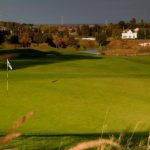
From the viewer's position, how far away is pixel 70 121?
56.9ft

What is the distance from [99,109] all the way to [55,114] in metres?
1.98

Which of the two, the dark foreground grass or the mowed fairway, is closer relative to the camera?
the dark foreground grass

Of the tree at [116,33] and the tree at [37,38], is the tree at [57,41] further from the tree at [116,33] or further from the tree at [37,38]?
the tree at [116,33]

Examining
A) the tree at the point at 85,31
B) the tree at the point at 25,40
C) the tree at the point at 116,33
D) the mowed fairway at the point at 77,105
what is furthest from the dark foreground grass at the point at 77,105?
the tree at the point at 85,31

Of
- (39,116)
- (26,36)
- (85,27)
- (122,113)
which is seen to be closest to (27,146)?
(39,116)

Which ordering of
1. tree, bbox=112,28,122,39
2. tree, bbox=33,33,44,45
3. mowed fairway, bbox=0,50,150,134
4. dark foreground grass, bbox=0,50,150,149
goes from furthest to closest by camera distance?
tree, bbox=112,28,122,39
tree, bbox=33,33,44,45
mowed fairway, bbox=0,50,150,134
dark foreground grass, bbox=0,50,150,149

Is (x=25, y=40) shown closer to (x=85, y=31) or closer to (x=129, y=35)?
(x=129, y=35)

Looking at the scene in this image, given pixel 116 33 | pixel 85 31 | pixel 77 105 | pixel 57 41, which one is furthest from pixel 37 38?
pixel 77 105

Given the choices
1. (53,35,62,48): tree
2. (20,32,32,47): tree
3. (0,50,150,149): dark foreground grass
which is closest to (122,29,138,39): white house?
(53,35,62,48): tree

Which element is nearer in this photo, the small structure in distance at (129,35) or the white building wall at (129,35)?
the small structure in distance at (129,35)

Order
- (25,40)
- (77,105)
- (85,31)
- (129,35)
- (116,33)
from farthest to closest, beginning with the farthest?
(85,31) < (116,33) < (129,35) < (25,40) < (77,105)

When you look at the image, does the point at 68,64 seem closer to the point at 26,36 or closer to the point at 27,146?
the point at 27,146

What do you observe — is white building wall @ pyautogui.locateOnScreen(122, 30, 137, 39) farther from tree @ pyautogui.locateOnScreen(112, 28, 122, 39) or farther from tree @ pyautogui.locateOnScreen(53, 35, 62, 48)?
tree @ pyautogui.locateOnScreen(53, 35, 62, 48)

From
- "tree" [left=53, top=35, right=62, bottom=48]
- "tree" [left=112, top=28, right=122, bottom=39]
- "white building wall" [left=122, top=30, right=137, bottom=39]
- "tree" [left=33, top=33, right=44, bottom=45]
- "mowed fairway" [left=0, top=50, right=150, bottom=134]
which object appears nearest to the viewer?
"mowed fairway" [left=0, top=50, right=150, bottom=134]
